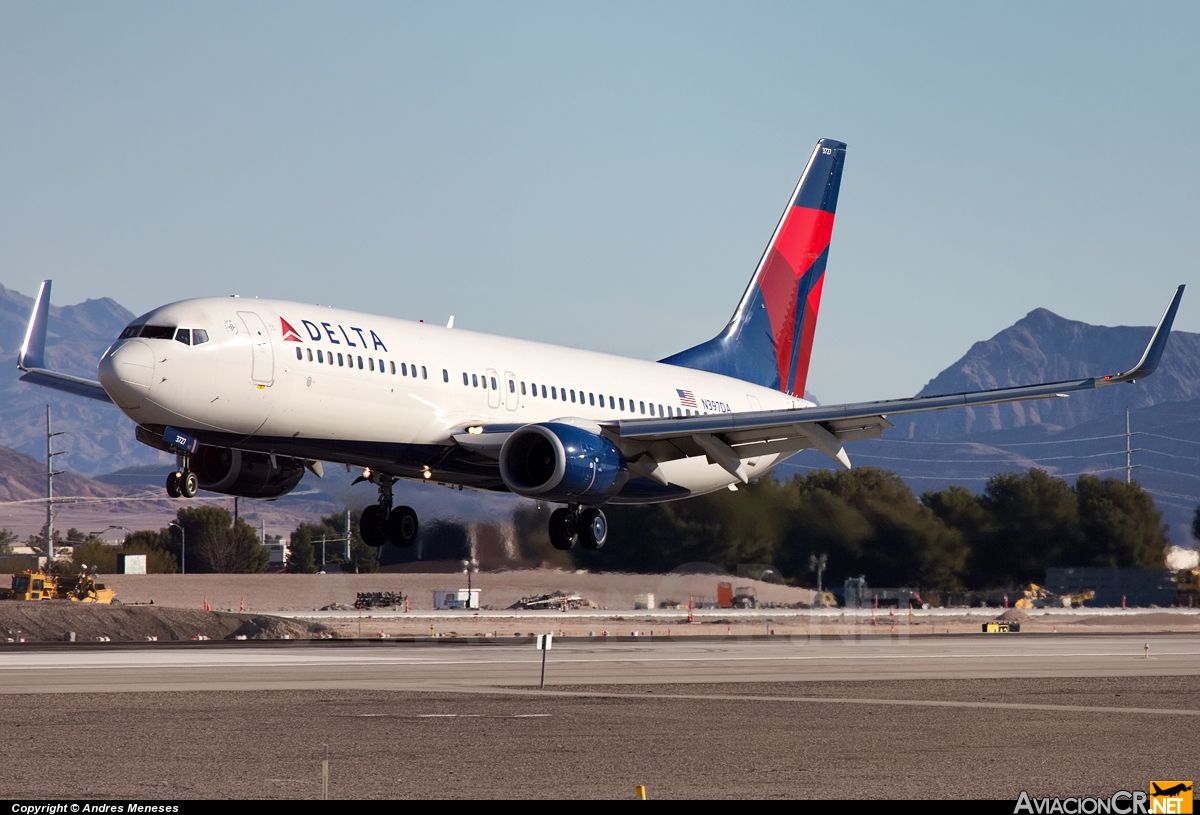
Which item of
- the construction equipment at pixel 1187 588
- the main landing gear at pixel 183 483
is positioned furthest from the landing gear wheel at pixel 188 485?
the construction equipment at pixel 1187 588

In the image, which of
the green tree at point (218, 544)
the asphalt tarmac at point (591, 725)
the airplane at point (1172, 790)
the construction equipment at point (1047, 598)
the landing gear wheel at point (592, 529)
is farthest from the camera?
the green tree at point (218, 544)

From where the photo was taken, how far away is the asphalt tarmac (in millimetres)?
18781

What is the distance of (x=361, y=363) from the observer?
3553cm

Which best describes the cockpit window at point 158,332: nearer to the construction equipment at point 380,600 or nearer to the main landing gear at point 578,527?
the main landing gear at point 578,527

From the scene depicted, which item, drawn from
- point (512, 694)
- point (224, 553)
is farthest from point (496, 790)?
point (224, 553)

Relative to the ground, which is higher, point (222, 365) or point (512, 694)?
Answer: point (222, 365)

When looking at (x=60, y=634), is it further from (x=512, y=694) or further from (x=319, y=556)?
(x=319, y=556)

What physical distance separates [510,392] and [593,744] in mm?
17849

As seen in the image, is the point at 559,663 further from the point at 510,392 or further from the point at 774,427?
the point at 774,427

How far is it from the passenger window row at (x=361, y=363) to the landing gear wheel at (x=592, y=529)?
694 centimetres

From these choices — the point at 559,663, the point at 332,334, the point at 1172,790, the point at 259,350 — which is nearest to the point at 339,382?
the point at 332,334

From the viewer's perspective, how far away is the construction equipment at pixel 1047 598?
7900 centimetres

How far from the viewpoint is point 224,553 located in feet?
409

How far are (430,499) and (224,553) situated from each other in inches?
3201
